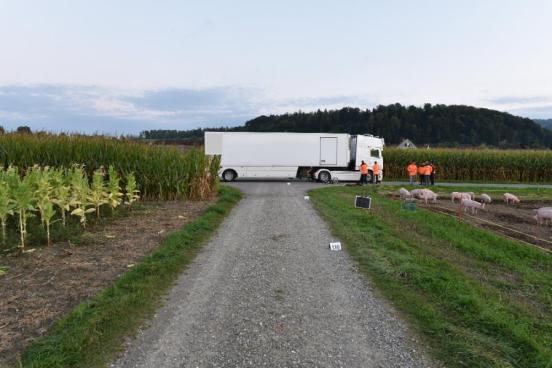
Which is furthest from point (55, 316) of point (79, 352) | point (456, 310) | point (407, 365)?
point (456, 310)

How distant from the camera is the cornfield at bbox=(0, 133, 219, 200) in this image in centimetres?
1430

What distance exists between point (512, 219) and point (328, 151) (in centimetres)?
1566

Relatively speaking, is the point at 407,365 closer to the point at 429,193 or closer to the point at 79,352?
the point at 79,352

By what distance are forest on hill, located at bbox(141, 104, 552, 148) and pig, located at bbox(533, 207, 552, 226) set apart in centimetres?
7110

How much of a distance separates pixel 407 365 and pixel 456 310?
1.66 m

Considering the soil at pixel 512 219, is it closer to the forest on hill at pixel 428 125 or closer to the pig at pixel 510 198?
the pig at pixel 510 198

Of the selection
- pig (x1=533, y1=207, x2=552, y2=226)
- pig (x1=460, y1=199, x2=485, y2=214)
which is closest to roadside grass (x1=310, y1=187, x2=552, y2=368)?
pig (x1=460, y1=199, x2=485, y2=214)

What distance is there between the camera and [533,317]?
5395 millimetres

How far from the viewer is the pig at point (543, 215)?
1242 cm

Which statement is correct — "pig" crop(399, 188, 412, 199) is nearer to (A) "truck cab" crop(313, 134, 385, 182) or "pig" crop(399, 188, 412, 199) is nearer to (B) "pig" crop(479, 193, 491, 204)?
(B) "pig" crop(479, 193, 491, 204)

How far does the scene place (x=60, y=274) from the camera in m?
6.17

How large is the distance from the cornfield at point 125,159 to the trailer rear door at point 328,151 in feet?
42.4

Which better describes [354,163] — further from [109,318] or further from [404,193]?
[109,318]

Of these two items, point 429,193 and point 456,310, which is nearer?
point 456,310
